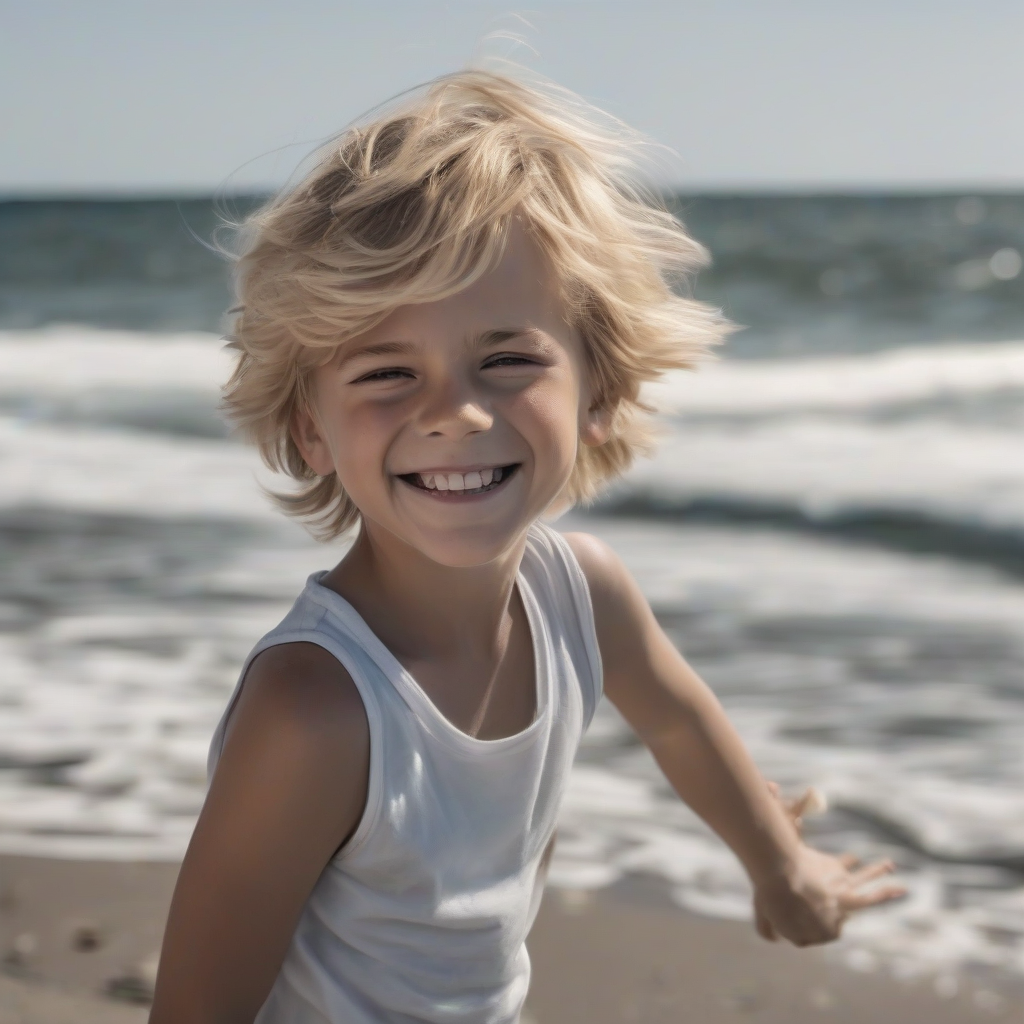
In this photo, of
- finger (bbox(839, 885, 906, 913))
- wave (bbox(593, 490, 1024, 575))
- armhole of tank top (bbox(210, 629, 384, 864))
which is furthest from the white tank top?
wave (bbox(593, 490, 1024, 575))

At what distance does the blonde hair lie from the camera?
5.56 feet

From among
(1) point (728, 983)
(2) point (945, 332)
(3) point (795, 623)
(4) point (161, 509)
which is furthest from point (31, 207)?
(1) point (728, 983)

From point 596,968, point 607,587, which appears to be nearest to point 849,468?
point 596,968

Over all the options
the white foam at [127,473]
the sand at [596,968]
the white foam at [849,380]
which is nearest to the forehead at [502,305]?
the sand at [596,968]

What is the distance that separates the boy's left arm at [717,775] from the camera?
7.07 feet

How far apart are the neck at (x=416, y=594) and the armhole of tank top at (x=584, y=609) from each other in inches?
6.6

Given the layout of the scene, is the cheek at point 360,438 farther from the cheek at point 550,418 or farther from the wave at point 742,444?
the wave at point 742,444

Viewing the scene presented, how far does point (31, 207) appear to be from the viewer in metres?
30.2

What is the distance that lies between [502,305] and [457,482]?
24cm

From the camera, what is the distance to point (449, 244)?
1659 mm

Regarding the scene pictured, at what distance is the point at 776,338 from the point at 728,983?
12.3 meters

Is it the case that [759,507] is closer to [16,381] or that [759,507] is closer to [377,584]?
[377,584]

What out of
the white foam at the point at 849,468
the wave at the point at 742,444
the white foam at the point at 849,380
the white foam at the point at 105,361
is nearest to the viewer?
the wave at the point at 742,444

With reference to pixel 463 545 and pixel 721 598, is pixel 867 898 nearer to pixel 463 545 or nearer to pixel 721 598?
pixel 463 545
